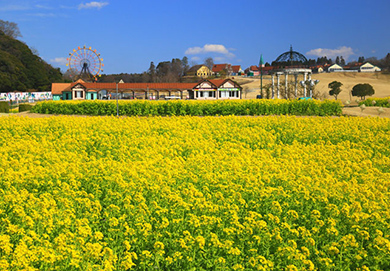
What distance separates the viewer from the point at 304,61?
38438 mm

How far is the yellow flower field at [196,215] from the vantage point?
4660 millimetres

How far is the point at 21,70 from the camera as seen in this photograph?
7919 cm

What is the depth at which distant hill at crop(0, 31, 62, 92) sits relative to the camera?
76.1 m

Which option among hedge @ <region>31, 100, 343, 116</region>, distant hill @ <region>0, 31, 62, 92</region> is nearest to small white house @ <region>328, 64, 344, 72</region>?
distant hill @ <region>0, 31, 62, 92</region>

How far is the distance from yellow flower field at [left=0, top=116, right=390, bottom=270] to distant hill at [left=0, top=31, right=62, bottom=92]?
72.8 meters

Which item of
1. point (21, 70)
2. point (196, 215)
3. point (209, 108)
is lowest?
point (196, 215)

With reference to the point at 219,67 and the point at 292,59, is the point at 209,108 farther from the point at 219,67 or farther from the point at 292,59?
the point at 219,67

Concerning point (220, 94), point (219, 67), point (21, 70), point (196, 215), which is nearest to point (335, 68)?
point (219, 67)

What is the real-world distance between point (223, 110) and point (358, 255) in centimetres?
2201

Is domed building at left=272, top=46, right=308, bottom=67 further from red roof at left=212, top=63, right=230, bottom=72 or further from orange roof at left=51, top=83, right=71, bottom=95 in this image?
red roof at left=212, top=63, right=230, bottom=72

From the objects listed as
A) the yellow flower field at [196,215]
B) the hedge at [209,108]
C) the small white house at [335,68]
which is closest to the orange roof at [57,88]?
the hedge at [209,108]

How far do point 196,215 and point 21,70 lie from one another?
82.0 meters

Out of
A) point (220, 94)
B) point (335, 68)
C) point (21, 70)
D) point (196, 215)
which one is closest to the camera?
point (196, 215)

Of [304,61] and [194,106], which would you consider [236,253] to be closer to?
[194,106]
